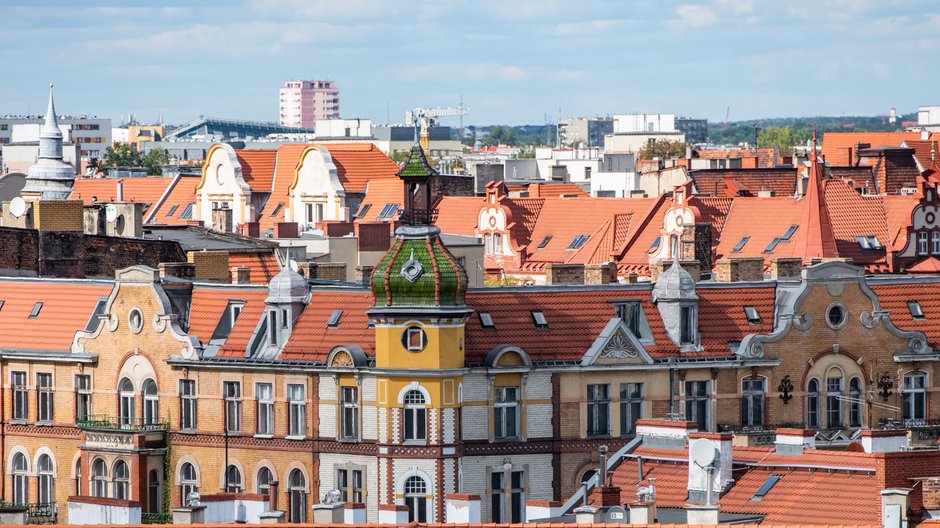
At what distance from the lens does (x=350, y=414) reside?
3784 inches

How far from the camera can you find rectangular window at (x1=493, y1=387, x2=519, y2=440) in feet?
315

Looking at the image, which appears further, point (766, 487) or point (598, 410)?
point (598, 410)

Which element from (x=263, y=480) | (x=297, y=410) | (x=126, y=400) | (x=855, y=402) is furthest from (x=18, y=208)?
(x=855, y=402)

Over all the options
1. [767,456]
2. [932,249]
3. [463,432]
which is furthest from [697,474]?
[932,249]

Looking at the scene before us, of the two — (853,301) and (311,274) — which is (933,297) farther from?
(311,274)

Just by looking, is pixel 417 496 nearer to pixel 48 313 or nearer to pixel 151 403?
pixel 151 403

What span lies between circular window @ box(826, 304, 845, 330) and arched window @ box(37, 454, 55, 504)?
1040 inches

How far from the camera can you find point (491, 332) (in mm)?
96875

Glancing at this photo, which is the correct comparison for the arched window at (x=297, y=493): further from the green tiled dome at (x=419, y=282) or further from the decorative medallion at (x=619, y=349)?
the decorative medallion at (x=619, y=349)

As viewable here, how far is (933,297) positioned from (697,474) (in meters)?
30.7

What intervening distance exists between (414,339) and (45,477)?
15.7 meters

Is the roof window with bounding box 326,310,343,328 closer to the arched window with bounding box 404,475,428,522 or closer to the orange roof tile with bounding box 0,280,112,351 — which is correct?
Answer: the arched window with bounding box 404,475,428,522

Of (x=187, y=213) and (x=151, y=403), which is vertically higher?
(x=187, y=213)

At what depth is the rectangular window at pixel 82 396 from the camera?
103 metres
